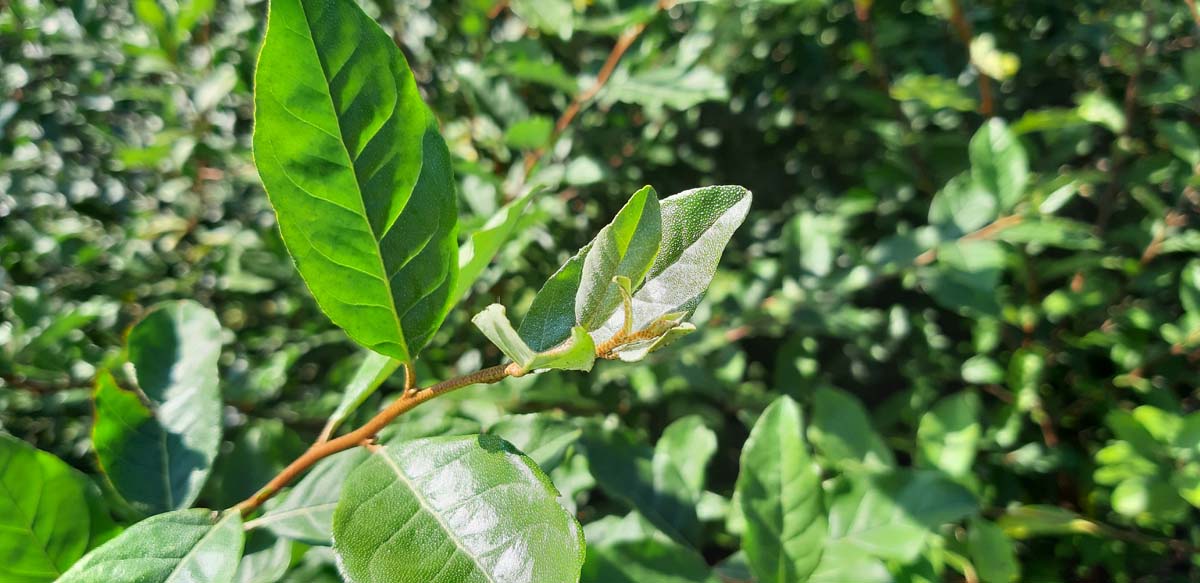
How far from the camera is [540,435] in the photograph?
0.79m

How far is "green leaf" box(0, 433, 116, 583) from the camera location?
2.03 feet

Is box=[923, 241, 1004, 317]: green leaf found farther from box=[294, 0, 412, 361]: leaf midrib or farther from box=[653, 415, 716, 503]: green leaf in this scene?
box=[294, 0, 412, 361]: leaf midrib

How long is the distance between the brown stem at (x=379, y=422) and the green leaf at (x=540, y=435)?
0.20 m

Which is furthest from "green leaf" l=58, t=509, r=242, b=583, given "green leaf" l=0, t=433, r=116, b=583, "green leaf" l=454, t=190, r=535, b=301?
"green leaf" l=454, t=190, r=535, b=301

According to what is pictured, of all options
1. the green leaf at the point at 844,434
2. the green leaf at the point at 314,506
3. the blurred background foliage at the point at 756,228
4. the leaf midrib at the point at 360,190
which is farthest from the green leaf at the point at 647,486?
the leaf midrib at the point at 360,190

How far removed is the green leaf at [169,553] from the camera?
0.51 metres

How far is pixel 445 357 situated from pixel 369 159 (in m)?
1.01

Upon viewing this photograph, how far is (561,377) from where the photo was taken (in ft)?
4.35

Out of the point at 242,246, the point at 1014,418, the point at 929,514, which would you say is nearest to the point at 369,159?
the point at 929,514

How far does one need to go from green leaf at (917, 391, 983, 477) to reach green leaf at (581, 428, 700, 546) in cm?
41

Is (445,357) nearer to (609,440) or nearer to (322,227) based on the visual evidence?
(609,440)

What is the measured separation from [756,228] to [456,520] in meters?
1.44

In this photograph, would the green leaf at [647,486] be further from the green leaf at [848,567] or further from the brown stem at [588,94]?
the brown stem at [588,94]

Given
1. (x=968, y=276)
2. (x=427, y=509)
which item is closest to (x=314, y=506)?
(x=427, y=509)
